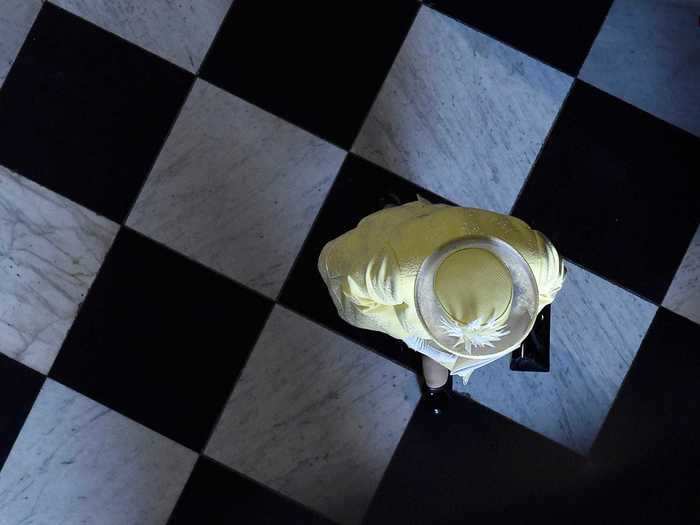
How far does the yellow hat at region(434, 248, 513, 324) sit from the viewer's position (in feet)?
2.41

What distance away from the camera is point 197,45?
4.52ft

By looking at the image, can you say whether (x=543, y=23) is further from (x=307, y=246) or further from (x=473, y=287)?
(x=473, y=287)

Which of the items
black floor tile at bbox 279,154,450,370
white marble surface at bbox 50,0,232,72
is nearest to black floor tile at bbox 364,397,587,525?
black floor tile at bbox 279,154,450,370

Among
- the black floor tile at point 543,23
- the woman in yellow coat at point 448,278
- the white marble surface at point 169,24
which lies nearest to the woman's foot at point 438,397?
the woman in yellow coat at point 448,278

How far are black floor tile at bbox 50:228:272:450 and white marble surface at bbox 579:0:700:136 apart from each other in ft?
3.07

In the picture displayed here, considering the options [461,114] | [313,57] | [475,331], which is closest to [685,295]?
[461,114]

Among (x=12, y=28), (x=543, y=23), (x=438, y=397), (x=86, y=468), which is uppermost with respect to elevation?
(x=543, y=23)

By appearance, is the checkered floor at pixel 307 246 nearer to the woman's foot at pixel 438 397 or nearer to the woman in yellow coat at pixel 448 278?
the woman's foot at pixel 438 397

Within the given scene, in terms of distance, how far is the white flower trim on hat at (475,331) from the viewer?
29.1 inches

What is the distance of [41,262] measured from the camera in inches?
53.2

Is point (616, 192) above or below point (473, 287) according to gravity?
above

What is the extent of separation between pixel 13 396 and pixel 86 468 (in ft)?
0.72

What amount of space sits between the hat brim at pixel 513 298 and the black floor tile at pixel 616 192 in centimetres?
66

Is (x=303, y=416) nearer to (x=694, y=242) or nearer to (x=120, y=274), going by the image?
(x=120, y=274)
